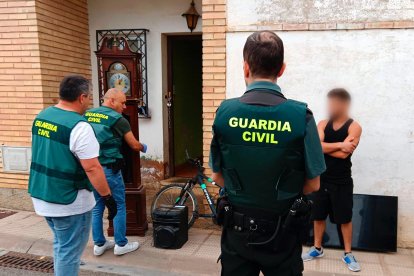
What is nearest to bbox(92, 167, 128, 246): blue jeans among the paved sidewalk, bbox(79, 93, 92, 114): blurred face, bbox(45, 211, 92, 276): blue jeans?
the paved sidewalk

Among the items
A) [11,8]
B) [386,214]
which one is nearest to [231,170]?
[386,214]

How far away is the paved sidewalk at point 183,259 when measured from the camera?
4.00m

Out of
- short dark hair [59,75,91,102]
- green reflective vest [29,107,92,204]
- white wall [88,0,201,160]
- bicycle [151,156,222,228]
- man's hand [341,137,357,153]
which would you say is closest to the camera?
green reflective vest [29,107,92,204]

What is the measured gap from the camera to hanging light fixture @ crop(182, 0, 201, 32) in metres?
6.22

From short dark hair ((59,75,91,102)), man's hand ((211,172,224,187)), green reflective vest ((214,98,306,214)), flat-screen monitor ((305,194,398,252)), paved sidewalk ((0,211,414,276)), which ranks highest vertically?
short dark hair ((59,75,91,102))

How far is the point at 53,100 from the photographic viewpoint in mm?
5848

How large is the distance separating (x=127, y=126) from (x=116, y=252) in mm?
1444

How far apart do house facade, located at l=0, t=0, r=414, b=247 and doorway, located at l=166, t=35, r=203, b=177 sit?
0.30 meters

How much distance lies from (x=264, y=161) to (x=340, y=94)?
8.26 feet

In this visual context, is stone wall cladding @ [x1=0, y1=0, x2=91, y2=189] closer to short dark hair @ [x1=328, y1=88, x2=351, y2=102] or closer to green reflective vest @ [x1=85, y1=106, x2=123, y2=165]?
green reflective vest @ [x1=85, y1=106, x2=123, y2=165]

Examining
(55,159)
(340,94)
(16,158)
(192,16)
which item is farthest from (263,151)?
(16,158)

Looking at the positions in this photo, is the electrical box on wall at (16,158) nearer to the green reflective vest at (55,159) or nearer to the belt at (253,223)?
the green reflective vest at (55,159)

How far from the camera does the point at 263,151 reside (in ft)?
6.89

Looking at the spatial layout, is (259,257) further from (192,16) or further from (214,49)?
(192,16)
